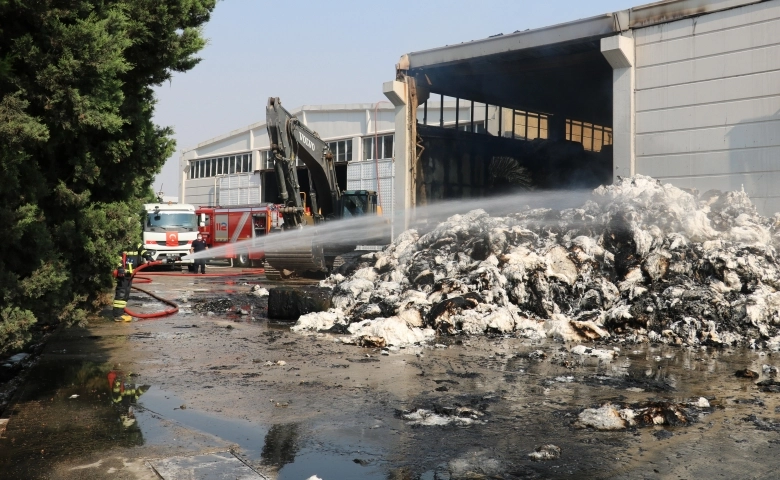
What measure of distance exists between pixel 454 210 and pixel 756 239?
31.1ft

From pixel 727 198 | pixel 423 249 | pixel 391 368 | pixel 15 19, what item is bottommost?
pixel 391 368

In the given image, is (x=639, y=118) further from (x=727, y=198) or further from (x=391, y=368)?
(x=391, y=368)

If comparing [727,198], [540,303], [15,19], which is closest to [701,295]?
[540,303]

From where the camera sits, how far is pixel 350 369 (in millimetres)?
8062

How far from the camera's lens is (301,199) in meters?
19.7

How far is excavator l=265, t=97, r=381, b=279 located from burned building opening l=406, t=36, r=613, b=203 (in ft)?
8.46

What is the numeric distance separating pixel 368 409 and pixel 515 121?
19510 millimetres

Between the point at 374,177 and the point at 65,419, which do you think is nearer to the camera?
the point at 65,419

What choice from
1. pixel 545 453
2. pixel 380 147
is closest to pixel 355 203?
pixel 380 147

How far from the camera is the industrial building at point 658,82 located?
44.0ft

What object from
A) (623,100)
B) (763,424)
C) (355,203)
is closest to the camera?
(763,424)

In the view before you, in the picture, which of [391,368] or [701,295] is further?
[701,295]

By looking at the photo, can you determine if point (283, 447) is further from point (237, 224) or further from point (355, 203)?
point (237, 224)

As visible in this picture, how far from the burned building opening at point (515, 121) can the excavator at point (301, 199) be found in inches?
101
